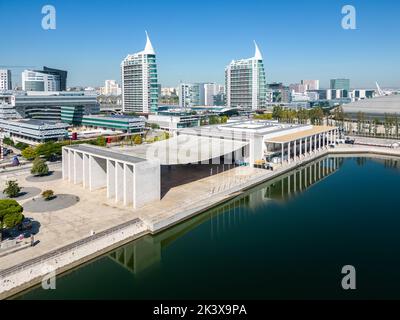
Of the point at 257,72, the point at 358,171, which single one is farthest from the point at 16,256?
the point at 257,72

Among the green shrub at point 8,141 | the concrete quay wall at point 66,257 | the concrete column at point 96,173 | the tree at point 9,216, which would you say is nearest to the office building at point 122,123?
the green shrub at point 8,141

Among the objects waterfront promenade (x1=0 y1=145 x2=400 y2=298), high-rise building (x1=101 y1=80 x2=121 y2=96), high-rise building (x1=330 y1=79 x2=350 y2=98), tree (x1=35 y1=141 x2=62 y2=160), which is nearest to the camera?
waterfront promenade (x1=0 y1=145 x2=400 y2=298)

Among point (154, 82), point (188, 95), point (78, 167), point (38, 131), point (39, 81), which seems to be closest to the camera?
point (78, 167)

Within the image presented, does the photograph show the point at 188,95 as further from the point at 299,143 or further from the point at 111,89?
the point at 111,89

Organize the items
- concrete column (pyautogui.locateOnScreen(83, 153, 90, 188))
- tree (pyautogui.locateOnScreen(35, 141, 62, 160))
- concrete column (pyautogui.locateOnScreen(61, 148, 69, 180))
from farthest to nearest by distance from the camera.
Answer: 1. tree (pyautogui.locateOnScreen(35, 141, 62, 160))
2. concrete column (pyautogui.locateOnScreen(61, 148, 69, 180))
3. concrete column (pyautogui.locateOnScreen(83, 153, 90, 188))

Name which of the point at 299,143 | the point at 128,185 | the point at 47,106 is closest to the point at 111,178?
the point at 128,185

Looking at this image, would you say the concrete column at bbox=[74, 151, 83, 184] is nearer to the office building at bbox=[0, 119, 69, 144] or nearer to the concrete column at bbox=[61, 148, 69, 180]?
the concrete column at bbox=[61, 148, 69, 180]

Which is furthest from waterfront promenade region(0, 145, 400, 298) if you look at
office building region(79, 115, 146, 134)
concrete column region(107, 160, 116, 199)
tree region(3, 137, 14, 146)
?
office building region(79, 115, 146, 134)
